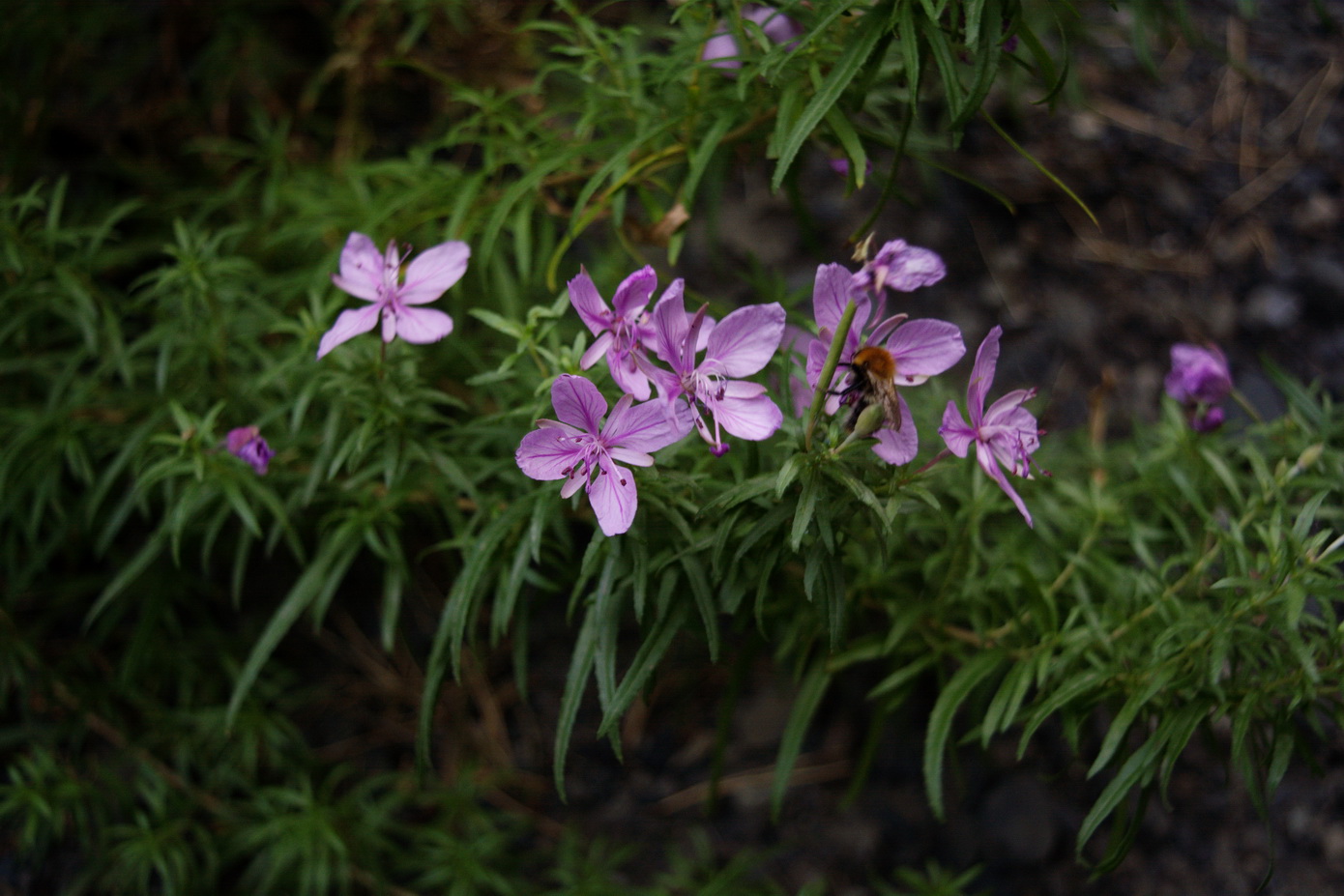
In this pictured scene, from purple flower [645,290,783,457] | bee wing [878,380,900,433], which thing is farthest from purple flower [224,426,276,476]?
bee wing [878,380,900,433]

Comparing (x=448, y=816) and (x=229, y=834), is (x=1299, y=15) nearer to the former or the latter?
(x=448, y=816)

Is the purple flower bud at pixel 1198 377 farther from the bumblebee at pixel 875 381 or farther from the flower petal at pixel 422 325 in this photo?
the flower petal at pixel 422 325

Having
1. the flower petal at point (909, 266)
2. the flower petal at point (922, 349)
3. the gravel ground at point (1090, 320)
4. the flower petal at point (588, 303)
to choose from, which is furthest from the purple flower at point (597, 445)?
the gravel ground at point (1090, 320)

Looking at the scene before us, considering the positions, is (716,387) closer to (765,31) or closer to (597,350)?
(597,350)

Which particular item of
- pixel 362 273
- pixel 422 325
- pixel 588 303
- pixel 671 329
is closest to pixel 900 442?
pixel 671 329

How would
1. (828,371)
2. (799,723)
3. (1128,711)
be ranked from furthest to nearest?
(799,723) → (1128,711) → (828,371)

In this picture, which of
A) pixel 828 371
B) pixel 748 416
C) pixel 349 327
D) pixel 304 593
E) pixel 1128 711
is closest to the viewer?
pixel 828 371

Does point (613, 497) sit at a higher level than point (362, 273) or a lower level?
lower
